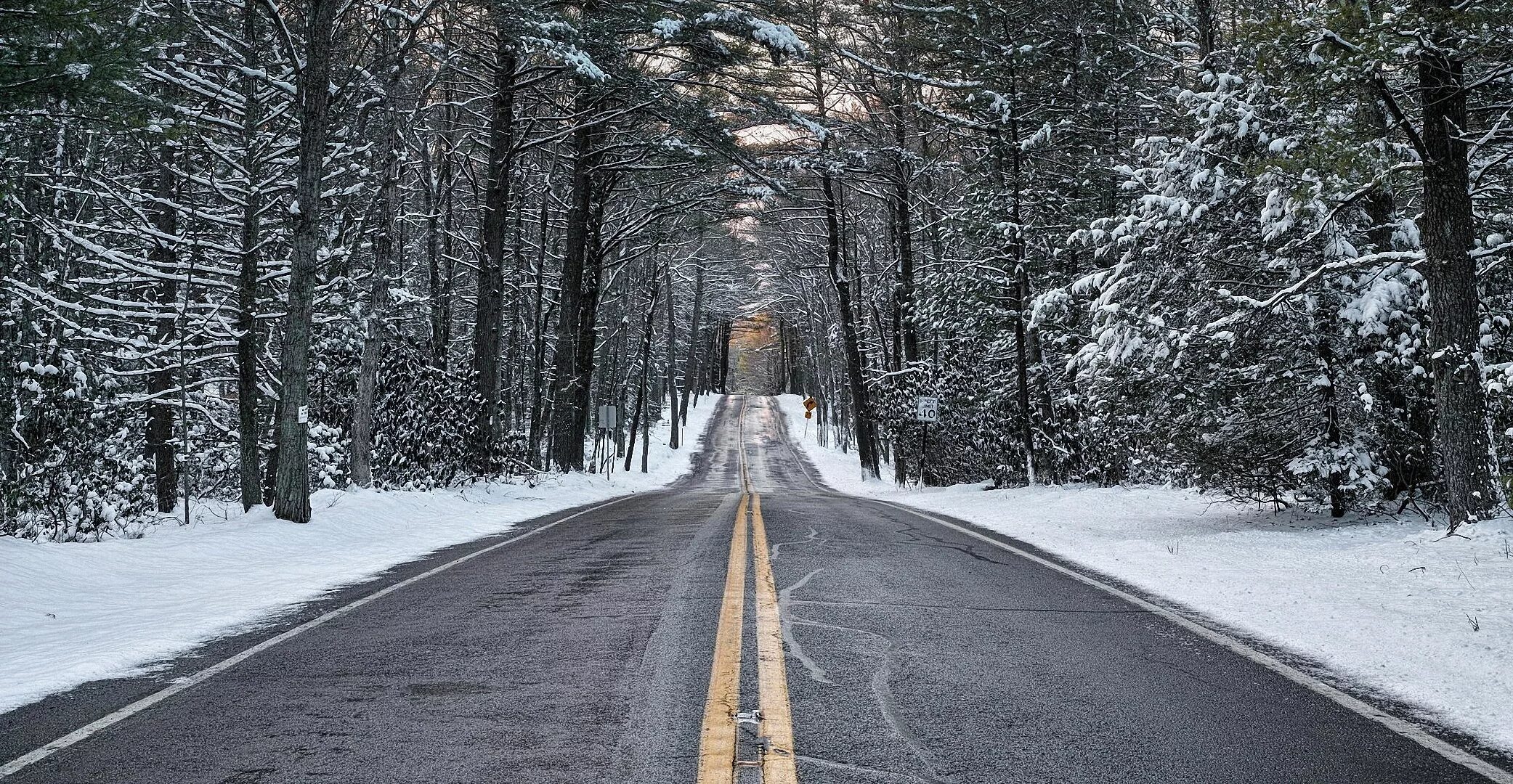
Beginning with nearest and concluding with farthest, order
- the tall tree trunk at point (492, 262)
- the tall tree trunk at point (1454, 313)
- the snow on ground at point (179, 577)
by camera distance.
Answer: the snow on ground at point (179, 577), the tall tree trunk at point (1454, 313), the tall tree trunk at point (492, 262)

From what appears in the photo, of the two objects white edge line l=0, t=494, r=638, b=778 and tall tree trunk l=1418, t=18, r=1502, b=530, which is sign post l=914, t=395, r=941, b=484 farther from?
white edge line l=0, t=494, r=638, b=778

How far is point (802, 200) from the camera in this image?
20594 millimetres

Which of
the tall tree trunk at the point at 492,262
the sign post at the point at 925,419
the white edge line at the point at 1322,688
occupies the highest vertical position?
the tall tree trunk at the point at 492,262

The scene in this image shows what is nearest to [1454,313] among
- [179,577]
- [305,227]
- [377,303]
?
[179,577]

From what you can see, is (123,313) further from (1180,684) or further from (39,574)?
(1180,684)

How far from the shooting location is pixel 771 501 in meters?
21.8

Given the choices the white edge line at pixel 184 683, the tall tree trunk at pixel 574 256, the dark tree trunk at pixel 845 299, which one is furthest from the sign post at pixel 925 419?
the white edge line at pixel 184 683

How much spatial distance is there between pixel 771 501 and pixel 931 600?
557 inches

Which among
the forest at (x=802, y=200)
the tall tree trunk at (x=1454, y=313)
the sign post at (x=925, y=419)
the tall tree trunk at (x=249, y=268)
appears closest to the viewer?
the tall tree trunk at (x=1454, y=313)

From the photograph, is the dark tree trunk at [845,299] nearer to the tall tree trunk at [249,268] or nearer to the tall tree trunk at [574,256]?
the tall tree trunk at [574,256]

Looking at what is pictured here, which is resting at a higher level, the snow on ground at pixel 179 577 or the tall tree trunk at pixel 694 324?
the tall tree trunk at pixel 694 324

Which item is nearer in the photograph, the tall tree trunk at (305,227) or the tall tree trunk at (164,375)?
the tall tree trunk at (305,227)

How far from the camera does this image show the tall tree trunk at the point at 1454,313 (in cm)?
995

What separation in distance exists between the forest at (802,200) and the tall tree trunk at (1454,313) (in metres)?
0.04
